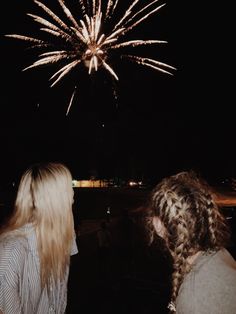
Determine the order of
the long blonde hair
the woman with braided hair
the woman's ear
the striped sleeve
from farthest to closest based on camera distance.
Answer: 1. the long blonde hair
2. the striped sleeve
3. the woman's ear
4. the woman with braided hair

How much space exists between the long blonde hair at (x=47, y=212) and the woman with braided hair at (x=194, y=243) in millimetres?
700

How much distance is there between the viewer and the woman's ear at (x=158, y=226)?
1.99 m

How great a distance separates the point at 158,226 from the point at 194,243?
24 centimetres

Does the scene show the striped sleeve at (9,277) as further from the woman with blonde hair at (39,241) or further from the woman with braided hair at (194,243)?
the woman with braided hair at (194,243)

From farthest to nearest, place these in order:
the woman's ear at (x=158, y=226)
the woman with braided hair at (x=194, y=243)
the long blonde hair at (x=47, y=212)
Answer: the long blonde hair at (x=47, y=212) → the woman's ear at (x=158, y=226) → the woman with braided hair at (x=194, y=243)

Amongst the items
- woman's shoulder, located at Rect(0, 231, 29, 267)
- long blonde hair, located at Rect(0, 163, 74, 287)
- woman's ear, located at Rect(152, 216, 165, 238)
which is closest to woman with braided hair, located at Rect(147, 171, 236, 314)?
woman's ear, located at Rect(152, 216, 165, 238)

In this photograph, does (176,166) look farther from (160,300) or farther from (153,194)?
(153,194)

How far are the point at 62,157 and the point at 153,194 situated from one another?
234 feet

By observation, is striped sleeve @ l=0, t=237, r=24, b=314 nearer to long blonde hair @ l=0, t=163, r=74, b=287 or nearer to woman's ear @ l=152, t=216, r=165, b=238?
long blonde hair @ l=0, t=163, r=74, b=287

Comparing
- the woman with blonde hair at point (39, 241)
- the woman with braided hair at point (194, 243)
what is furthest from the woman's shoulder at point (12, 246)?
the woman with braided hair at point (194, 243)

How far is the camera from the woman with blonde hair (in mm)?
2260

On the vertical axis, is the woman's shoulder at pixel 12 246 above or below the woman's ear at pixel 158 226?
below

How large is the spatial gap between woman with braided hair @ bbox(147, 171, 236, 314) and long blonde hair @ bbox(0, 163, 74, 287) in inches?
27.5

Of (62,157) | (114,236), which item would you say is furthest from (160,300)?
(62,157)
